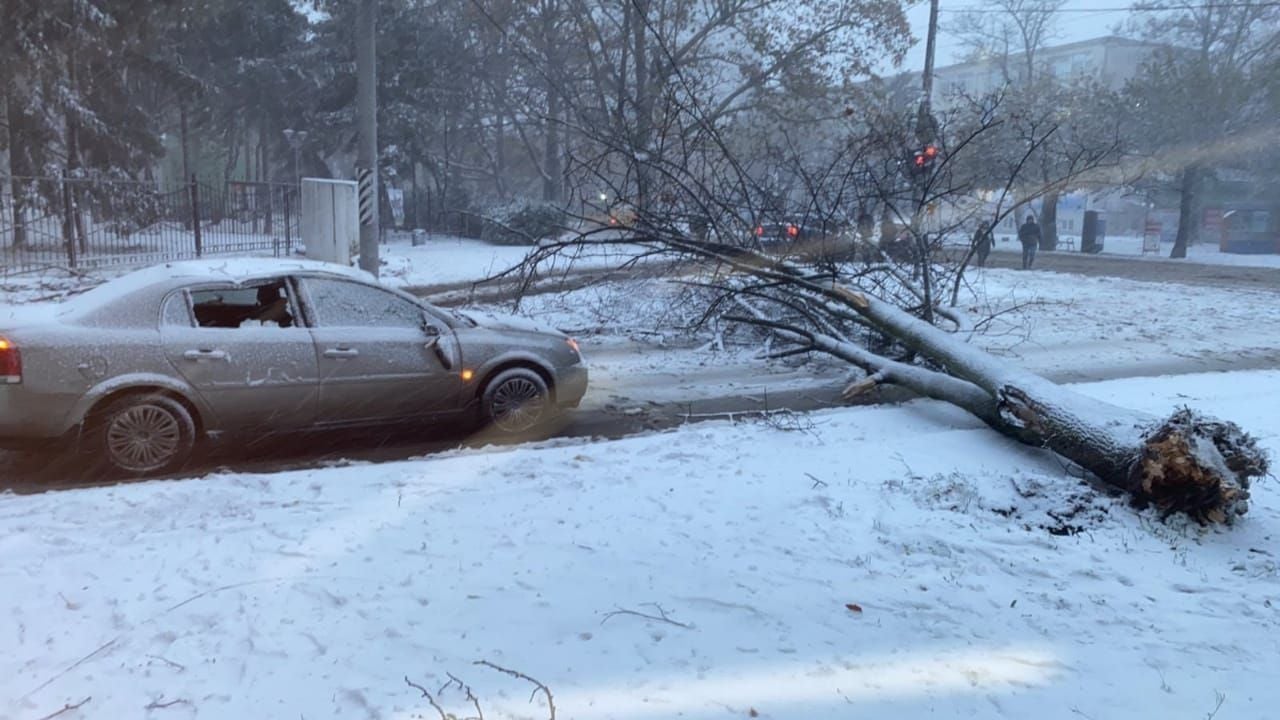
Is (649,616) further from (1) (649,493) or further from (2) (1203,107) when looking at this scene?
(2) (1203,107)

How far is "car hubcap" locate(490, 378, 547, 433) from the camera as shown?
721cm

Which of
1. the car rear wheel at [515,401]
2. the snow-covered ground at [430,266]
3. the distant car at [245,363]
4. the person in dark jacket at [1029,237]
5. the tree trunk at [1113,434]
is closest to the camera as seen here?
the tree trunk at [1113,434]

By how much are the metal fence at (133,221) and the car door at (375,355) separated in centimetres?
1232

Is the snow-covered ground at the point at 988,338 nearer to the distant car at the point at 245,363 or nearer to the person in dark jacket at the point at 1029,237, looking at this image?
the distant car at the point at 245,363

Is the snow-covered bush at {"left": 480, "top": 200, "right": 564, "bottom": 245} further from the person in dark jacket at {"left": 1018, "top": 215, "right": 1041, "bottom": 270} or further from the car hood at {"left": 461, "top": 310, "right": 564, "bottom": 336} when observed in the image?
the car hood at {"left": 461, "top": 310, "right": 564, "bottom": 336}

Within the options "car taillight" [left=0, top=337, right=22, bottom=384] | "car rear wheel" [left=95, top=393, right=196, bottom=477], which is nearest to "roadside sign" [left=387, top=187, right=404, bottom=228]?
"car rear wheel" [left=95, top=393, right=196, bottom=477]

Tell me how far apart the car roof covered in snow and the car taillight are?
1.27 ft

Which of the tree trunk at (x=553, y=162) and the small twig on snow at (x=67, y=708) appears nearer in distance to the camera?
the small twig on snow at (x=67, y=708)

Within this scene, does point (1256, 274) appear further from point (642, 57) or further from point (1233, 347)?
point (642, 57)

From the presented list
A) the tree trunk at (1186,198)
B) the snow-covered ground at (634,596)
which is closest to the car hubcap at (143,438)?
the snow-covered ground at (634,596)

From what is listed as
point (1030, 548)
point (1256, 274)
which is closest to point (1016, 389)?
point (1030, 548)

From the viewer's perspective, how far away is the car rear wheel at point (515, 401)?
7.17 m

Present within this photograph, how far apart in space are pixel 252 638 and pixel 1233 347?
1286 centimetres

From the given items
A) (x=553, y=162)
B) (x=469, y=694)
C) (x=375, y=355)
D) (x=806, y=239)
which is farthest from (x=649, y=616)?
(x=553, y=162)
